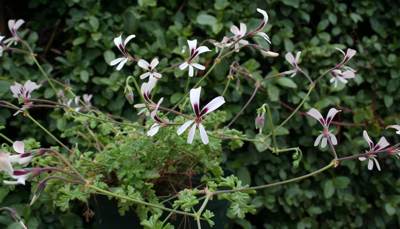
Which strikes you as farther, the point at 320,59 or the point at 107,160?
the point at 320,59

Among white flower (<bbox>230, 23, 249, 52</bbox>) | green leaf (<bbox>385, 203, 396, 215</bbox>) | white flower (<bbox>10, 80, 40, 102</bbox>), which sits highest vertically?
white flower (<bbox>230, 23, 249, 52</bbox>)

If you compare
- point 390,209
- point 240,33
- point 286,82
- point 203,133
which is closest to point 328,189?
point 390,209

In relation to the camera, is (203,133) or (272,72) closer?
(203,133)

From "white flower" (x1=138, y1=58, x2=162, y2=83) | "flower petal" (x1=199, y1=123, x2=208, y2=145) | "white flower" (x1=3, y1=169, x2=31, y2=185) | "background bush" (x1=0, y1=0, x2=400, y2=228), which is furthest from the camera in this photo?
"background bush" (x1=0, y1=0, x2=400, y2=228)

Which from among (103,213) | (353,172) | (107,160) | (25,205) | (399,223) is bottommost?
(399,223)

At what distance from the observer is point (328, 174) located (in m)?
2.29

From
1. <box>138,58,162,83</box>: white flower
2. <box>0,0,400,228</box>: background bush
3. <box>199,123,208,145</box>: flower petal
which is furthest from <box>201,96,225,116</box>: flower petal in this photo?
<box>0,0,400,228</box>: background bush

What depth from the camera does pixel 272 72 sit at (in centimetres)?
209

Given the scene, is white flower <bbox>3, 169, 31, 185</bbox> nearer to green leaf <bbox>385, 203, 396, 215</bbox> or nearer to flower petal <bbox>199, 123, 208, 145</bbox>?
flower petal <bbox>199, 123, 208, 145</bbox>

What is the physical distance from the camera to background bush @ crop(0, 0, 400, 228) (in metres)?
2.02

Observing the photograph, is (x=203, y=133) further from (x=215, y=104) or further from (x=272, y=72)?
(x=272, y=72)

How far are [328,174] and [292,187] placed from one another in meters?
0.19

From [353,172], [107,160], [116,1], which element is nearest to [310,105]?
[353,172]

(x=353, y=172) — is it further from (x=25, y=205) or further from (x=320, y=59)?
(x=25, y=205)
